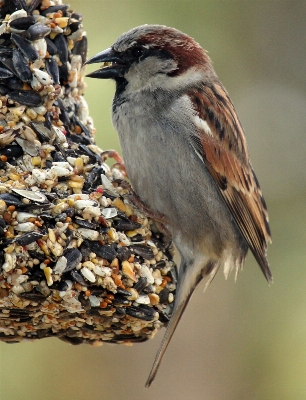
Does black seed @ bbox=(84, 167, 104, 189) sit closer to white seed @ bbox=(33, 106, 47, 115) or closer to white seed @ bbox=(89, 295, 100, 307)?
white seed @ bbox=(33, 106, 47, 115)

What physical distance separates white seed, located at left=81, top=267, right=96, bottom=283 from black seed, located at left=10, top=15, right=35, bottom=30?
1.08m

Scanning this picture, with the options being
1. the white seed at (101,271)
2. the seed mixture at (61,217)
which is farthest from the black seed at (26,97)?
the white seed at (101,271)

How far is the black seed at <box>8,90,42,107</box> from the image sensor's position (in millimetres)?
3105

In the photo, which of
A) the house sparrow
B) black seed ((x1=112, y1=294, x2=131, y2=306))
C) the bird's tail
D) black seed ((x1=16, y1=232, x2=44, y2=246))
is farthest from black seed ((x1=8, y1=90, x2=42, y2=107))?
the bird's tail

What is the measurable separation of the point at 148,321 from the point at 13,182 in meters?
0.78

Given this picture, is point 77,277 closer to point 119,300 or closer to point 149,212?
point 119,300

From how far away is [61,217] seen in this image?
2.78 metres

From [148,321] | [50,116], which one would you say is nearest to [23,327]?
[148,321]

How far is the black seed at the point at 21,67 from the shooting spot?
3.08 m

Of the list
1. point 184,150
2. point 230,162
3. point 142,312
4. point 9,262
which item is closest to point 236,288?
point 230,162

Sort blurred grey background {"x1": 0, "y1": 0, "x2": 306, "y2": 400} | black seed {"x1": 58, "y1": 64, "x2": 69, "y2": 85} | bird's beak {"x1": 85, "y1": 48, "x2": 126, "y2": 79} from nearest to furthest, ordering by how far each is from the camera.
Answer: black seed {"x1": 58, "y1": 64, "x2": 69, "y2": 85} → bird's beak {"x1": 85, "y1": 48, "x2": 126, "y2": 79} → blurred grey background {"x1": 0, "y1": 0, "x2": 306, "y2": 400}

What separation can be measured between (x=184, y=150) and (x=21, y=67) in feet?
2.94

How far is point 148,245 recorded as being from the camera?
10.2 ft

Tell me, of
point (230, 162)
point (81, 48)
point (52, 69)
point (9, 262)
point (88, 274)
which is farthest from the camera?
point (230, 162)
